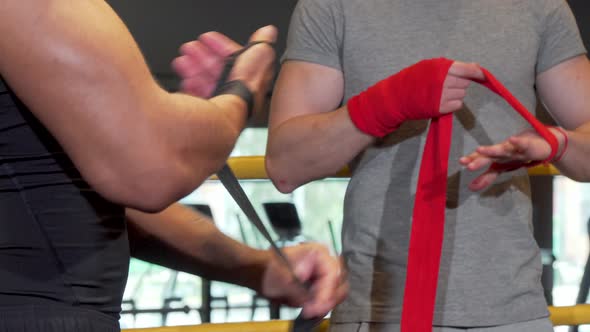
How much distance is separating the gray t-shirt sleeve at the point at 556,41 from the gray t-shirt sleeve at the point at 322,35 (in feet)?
1.22

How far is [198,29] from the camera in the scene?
7.51 metres

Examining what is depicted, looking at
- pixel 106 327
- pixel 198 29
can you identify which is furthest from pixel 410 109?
pixel 198 29

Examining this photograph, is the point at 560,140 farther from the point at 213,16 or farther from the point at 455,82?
the point at 213,16

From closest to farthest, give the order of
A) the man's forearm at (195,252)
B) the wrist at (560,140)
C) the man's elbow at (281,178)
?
the man's forearm at (195,252) < the wrist at (560,140) < the man's elbow at (281,178)

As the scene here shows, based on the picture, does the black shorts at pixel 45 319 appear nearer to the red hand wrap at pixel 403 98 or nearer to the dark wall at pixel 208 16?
the red hand wrap at pixel 403 98

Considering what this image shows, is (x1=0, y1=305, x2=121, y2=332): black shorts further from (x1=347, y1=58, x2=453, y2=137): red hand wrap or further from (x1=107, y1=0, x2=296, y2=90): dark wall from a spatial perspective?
(x1=107, y1=0, x2=296, y2=90): dark wall

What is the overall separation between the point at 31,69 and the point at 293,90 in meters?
0.92

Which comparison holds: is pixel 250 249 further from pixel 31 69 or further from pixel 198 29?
pixel 198 29

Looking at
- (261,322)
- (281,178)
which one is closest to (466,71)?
(281,178)

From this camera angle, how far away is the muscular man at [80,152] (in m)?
0.74

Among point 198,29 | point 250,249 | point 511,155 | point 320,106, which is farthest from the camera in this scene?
point 198,29

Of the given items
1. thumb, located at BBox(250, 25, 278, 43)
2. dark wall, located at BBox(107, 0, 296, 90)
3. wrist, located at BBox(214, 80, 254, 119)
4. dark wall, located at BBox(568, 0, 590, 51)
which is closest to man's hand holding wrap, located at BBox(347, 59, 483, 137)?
thumb, located at BBox(250, 25, 278, 43)

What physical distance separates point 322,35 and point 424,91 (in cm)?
32

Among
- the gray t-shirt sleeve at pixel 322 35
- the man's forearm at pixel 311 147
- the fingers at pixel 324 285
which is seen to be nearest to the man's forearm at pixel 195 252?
the fingers at pixel 324 285
